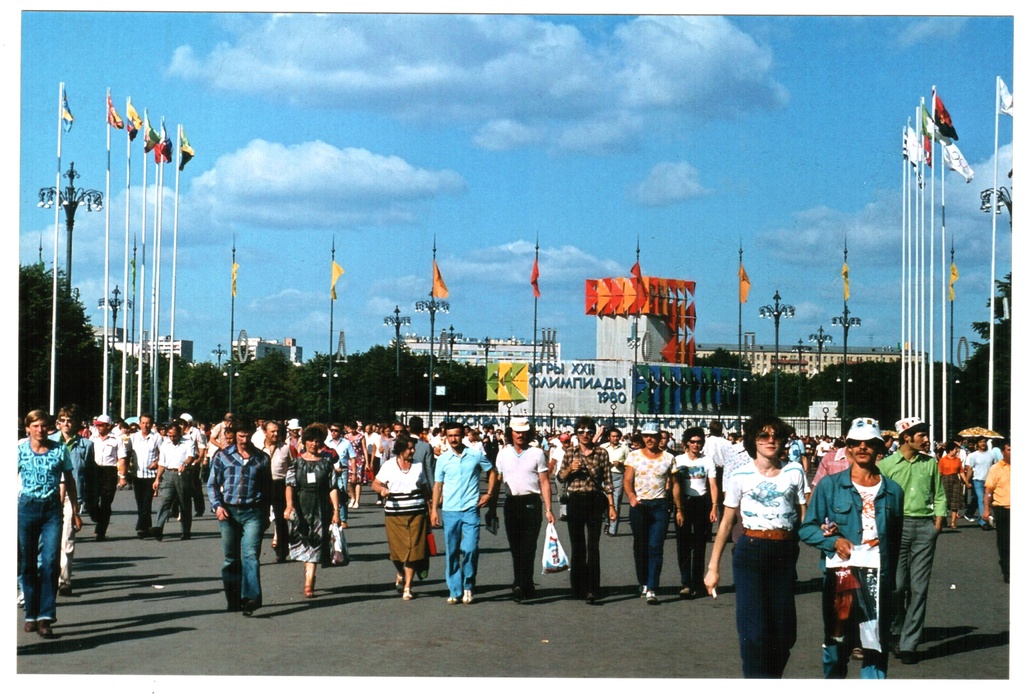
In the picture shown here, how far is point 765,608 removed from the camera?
28.0 feet

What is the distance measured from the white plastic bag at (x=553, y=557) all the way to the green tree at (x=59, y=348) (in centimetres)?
3189

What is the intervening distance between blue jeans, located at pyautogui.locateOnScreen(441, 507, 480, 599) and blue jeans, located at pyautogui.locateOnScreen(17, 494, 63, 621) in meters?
3.63

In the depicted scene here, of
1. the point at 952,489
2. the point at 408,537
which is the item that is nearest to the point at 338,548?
the point at 408,537

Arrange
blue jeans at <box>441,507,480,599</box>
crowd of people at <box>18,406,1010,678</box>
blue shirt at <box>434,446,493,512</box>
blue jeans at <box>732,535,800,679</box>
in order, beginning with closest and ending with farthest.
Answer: blue jeans at <box>732,535,800,679</box>
crowd of people at <box>18,406,1010,678</box>
blue jeans at <box>441,507,480,599</box>
blue shirt at <box>434,446,493,512</box>

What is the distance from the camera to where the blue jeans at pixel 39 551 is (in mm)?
10727

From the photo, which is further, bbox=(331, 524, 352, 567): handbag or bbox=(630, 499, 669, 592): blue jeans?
bbox=(331, 524, 352, 567): handbag

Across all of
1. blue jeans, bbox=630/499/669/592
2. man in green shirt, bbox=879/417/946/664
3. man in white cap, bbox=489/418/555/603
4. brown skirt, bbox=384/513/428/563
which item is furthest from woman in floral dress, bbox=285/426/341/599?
man in green shirt, bbox=879/417/946/664

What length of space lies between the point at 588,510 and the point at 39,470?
18.0ft

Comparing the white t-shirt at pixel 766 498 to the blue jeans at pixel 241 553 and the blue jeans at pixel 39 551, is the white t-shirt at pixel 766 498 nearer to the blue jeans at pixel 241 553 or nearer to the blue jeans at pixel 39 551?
the blue jeans at pixel 241 553

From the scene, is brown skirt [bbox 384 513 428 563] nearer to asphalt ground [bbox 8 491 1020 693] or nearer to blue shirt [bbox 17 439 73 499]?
asphalt ground [bbox 8 491 1020 693]

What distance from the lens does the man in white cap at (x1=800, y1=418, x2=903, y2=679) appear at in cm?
888

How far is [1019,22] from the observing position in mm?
9727

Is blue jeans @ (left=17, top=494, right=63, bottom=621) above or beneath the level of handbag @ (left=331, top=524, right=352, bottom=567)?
above

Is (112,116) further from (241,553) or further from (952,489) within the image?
(241,553)
